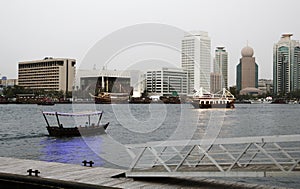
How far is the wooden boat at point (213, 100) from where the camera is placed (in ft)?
550

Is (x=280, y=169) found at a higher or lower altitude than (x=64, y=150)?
higher

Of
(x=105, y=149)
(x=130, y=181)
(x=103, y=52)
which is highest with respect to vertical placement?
(x=103, y=52)

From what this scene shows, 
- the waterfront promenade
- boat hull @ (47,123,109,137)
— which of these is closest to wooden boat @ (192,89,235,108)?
boat hull @ (47,123,109,137)

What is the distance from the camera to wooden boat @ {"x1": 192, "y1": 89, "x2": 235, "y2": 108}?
550ft

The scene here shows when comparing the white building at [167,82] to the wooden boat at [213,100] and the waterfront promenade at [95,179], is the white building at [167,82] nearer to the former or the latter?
the waterfront promenade at [95,179]

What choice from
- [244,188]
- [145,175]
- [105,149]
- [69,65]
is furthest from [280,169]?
[69,65]

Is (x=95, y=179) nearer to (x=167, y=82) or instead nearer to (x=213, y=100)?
(x=167, y=82)

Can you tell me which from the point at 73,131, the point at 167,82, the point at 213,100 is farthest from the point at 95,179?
the point at 213,100

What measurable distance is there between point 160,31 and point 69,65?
157m

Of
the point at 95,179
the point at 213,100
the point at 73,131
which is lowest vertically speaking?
the point at 73,131

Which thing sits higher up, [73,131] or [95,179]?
[95,179]

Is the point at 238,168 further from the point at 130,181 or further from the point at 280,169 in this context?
the point at 130,181

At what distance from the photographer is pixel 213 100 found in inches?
6964

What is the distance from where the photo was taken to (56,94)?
7810 inches
